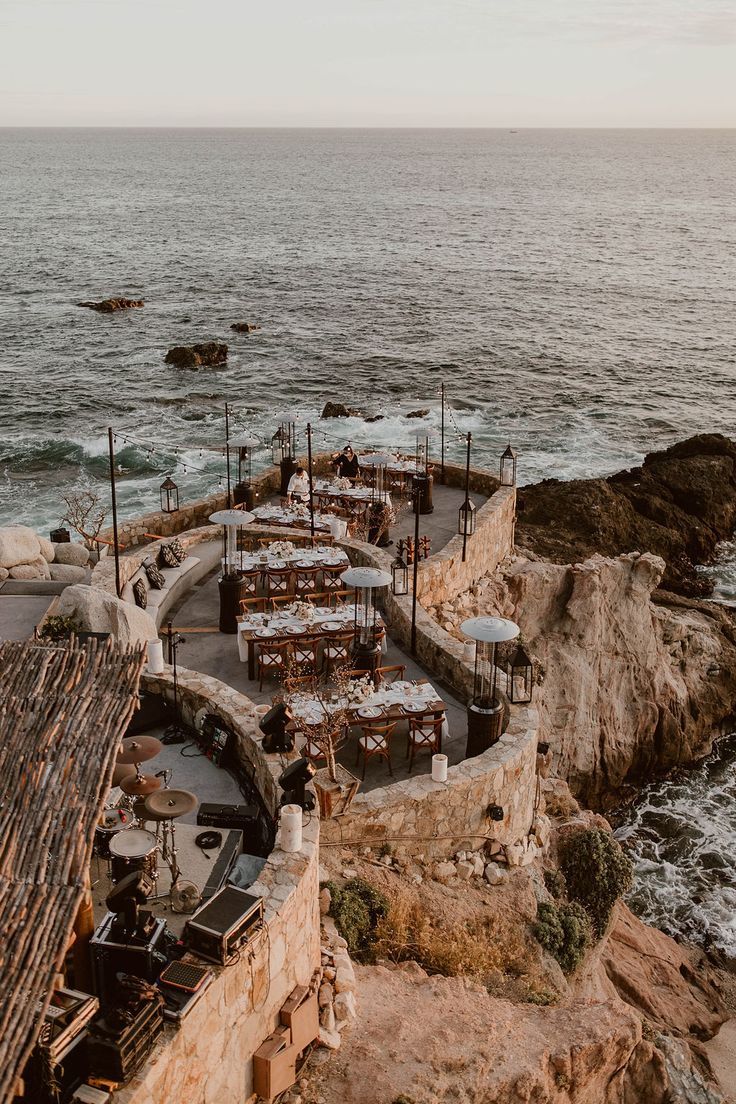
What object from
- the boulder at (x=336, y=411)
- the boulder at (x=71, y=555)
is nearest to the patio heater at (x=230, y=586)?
the boulder at (x=71, y=555)

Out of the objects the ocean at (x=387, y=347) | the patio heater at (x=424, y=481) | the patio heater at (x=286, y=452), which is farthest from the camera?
the ocean at (x=387, y=347)

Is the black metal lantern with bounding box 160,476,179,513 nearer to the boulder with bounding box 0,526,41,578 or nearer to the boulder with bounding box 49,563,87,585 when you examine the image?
the boulder with bounding box 49,563,87,585

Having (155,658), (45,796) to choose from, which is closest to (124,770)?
(45,796)

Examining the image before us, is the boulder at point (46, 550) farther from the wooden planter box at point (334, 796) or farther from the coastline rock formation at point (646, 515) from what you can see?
the coastline rock formation at point (646, 515)

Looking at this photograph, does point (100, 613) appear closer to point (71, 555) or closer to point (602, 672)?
point (71, 555)


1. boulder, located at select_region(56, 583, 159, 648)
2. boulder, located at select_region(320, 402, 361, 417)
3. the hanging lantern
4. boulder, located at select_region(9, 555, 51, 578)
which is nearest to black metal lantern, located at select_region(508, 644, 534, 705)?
boulder, located at select_region(56, 583, 159, 648)
